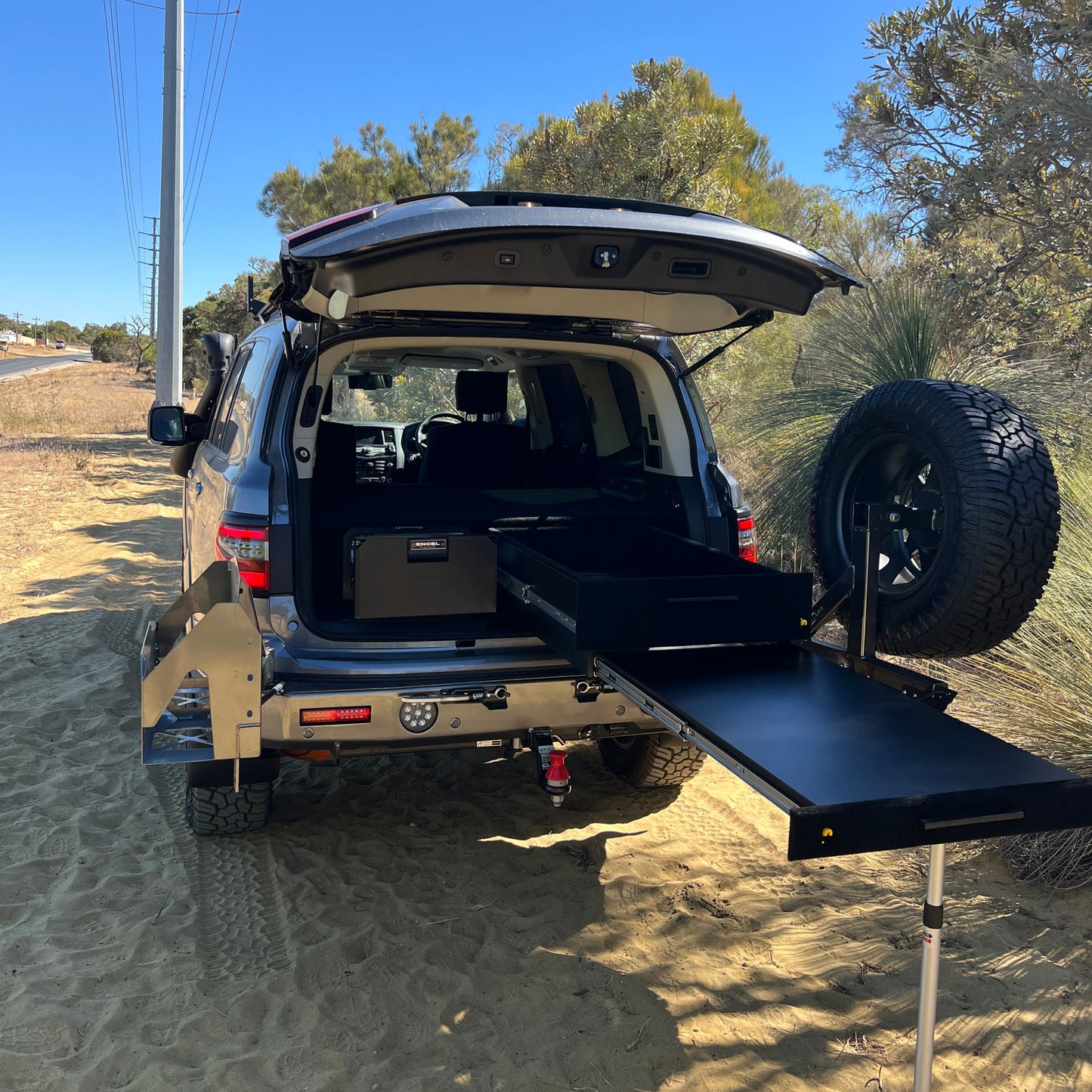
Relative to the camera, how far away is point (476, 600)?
3641mm

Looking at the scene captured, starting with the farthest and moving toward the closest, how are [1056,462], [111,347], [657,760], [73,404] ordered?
[111,347] → [73,404] → [1056,462] → [657,760]

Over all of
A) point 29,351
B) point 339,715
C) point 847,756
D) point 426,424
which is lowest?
point 339,715

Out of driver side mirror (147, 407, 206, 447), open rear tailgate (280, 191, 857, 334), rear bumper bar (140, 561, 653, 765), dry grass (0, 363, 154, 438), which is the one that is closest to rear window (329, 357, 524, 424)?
driver side mirror (147, 407, 206, 447)

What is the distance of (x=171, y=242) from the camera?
1543 centimetres

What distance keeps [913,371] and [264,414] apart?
5148 millimetres

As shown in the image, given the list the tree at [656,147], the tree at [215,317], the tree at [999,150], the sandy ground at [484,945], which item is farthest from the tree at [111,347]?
the sandy ground at [484,945]

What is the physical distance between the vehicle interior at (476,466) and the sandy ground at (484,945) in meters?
0.99

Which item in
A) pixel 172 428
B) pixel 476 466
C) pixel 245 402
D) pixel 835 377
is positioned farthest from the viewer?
pixel 835 377

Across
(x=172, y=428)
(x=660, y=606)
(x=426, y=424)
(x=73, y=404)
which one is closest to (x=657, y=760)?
(x=660, y=606)

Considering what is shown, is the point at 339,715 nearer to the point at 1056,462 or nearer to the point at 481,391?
the point at 481,391

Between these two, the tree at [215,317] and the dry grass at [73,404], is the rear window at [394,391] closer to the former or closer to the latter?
the dry grass at [73,404]

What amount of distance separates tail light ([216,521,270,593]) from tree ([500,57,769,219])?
7.83 metres

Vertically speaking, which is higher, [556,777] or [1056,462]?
[1056,462]

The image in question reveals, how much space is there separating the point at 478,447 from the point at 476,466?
0.31ft
